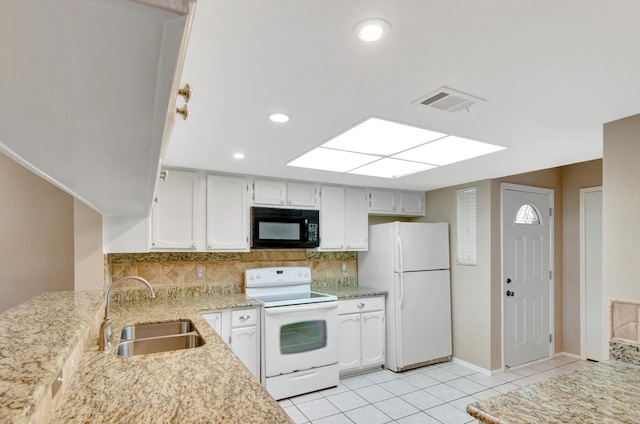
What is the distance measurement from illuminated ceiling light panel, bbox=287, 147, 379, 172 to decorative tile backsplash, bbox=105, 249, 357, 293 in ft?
4.42

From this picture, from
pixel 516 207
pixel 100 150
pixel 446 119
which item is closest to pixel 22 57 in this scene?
pixel 100 150

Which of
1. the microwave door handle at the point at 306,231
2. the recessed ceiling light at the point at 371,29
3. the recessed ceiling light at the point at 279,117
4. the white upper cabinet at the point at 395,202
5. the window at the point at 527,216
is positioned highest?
the recessed ceiling light at the point at 371,29

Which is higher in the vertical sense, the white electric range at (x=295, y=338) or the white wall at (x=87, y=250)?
the white wall at (x=87, y=250)

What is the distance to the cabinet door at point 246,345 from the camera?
311 centimetres

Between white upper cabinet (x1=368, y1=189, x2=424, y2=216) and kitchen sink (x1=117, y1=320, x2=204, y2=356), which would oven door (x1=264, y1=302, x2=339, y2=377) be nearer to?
kitchen sink (x1=117, y1=320, x2=204, y2=356)

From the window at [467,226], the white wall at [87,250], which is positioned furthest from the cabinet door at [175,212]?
the window at [467,226]

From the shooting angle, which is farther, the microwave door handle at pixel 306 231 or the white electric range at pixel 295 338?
the microwave door handle at pixel 306 231

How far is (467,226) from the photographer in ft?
13.5

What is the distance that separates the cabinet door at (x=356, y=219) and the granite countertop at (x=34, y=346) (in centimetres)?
282

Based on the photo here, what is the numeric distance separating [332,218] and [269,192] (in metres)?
0.81

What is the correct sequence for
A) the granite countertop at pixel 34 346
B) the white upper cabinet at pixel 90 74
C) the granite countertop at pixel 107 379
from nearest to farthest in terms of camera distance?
1. the white upper cabinet at pixel 90 74
2. the granite countertop at pixel 34 346
3. the granite countertop at pixel 107 379

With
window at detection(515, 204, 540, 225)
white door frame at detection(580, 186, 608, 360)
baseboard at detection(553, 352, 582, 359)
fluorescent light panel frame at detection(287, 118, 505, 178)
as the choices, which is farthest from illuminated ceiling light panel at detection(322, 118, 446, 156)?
baseboard at detection(553, 352, 582, 359)

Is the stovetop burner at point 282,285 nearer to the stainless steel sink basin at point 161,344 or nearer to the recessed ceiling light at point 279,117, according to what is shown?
the stainless steel sink basin at point 161,344

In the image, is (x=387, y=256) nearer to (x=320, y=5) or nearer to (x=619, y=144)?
(x=619, y=144)
